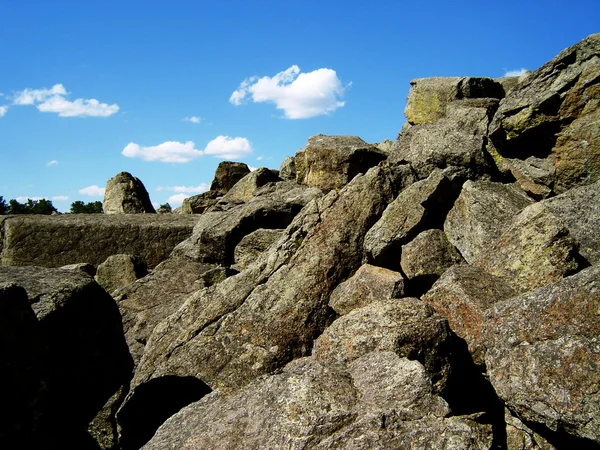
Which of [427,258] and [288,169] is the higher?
[288,169]

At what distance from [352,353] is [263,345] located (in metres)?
2.65

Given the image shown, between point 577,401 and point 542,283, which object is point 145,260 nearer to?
point 542,283

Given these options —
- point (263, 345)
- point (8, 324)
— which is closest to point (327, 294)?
point (263, 345)

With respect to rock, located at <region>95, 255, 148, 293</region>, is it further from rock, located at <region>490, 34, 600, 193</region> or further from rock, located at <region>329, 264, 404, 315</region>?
rock, located at <region>490, 34, 600, 193</region>

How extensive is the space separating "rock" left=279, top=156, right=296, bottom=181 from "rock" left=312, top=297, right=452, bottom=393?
13435mm

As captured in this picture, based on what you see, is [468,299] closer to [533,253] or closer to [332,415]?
[533,253]

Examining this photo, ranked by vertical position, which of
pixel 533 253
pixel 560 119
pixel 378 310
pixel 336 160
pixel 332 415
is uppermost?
pixel 336 160

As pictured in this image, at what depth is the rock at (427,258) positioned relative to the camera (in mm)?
11609

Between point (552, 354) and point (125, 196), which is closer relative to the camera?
point (552, 354)

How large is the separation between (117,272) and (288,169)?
336 inches

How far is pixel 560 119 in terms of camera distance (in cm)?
1338

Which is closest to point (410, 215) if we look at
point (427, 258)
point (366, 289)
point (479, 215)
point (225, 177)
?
point (427, 258)

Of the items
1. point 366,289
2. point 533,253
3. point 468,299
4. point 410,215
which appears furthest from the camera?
point 410,215

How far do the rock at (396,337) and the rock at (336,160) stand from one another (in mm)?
8747
